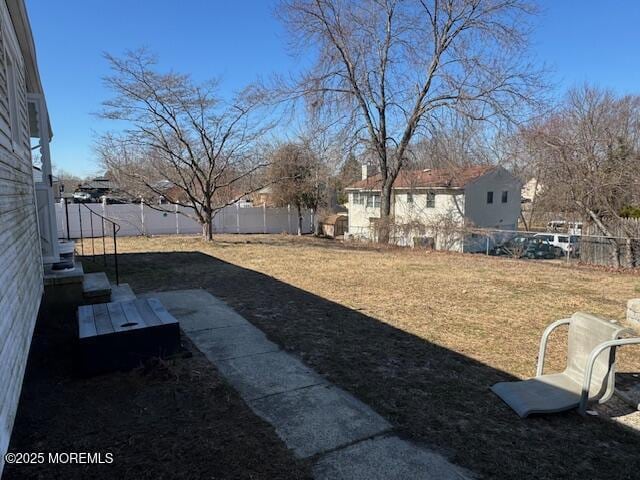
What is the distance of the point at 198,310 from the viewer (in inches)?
218

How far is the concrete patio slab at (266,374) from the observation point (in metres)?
3.22

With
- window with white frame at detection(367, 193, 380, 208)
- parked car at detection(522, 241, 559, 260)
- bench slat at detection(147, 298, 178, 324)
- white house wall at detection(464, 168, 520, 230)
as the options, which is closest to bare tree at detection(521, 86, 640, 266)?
parked car at detection(522, 241, 559, 260)

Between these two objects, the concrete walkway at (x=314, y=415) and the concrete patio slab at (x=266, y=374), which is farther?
the concrete patio slab at (x=266, y=374)

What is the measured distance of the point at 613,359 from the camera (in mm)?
2980

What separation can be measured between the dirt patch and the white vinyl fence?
13.8 metres

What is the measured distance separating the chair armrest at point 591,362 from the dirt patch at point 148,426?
2022 mm

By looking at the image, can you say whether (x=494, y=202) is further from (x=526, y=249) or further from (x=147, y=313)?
(x=147, y=313)

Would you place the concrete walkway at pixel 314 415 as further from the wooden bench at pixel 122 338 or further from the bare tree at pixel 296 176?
the bare tree at pixel 296 176

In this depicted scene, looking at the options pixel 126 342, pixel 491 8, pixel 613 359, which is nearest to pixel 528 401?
pixel 613 359

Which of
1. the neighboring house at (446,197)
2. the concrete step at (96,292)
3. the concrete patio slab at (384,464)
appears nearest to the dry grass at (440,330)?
the concrete patio slab at (384,464)

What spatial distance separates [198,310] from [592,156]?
14013 millimetres

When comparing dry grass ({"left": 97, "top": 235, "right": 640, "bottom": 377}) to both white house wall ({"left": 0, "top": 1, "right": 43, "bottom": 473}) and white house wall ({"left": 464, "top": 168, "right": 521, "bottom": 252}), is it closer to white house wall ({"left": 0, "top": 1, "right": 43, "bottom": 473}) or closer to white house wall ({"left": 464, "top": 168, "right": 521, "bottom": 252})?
white house wall ({"left": 0, "top": 1, "right": 43, "bottom": 473})

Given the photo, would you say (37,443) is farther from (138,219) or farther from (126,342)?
(138,219)

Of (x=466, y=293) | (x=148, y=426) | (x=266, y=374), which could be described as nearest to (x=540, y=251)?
(x=466, y=293)
